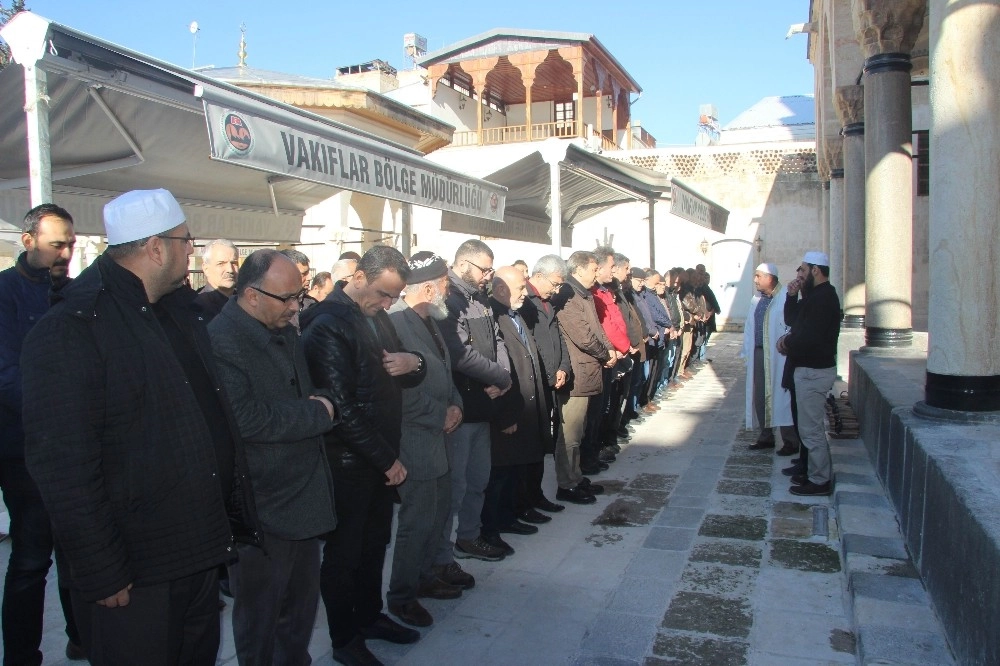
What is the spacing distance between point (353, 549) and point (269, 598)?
54 centimetres

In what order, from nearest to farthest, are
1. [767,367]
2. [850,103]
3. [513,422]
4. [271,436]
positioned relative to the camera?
1. [271,436]
2. [513,422]
3. [767,367]
4. [850,103]

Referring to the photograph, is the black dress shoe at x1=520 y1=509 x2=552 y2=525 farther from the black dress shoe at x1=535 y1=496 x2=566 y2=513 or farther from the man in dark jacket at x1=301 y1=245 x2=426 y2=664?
the man in dark jacket at x1=301 y1=245 x2=426 y2=664

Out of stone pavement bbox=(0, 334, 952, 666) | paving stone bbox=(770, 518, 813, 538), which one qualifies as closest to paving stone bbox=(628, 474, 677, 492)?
stone pavement bbox=(0, 334, 952, 666)

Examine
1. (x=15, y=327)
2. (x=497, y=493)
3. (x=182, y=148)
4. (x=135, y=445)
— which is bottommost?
(x=497, y=493)

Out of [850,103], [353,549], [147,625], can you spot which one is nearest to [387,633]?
[353,549]

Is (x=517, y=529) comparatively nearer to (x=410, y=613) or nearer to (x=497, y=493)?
(x=497, y=493)

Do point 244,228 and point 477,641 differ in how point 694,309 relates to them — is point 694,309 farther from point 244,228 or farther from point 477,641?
point 477,641

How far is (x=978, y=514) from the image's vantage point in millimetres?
2945

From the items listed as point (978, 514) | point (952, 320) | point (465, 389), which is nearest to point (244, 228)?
point (465, 389)

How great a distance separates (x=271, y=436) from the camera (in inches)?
106

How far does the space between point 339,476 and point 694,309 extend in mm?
10207

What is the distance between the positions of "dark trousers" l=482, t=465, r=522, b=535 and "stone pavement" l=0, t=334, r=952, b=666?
0.24 metres

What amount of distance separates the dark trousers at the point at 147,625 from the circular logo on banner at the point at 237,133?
249 cm

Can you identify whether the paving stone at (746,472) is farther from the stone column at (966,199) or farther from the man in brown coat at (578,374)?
the stone column at (966,199)
